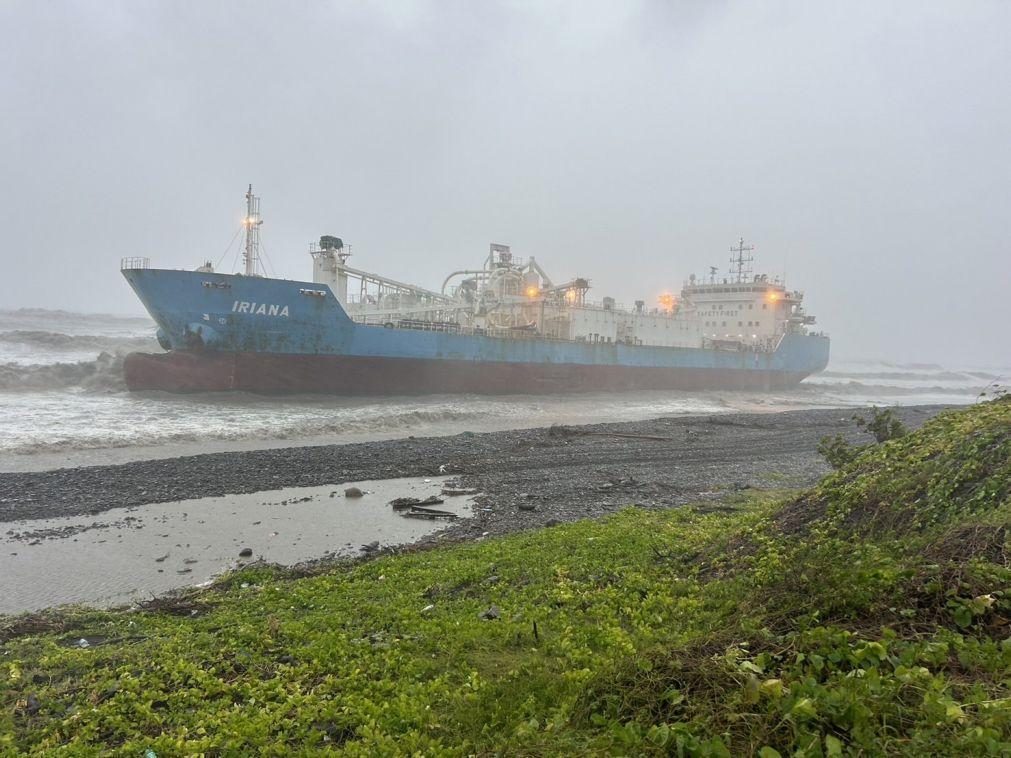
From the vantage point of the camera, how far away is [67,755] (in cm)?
296

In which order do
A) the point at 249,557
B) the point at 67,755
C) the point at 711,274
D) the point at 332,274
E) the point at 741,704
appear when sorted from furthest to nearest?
the point at 711,274, the point at 332,274, the point at 249,557, the point at 67,755, the point at 741,704

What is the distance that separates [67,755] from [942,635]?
4623mm

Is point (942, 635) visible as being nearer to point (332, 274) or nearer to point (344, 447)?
point (344, 447)

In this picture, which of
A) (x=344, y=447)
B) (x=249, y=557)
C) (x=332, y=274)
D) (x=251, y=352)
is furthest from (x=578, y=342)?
(x=249, y=557)

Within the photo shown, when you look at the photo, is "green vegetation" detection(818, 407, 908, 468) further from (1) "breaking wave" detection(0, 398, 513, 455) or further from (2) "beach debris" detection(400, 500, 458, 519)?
(1) "breaking wave" detection(0, 398, 513, 455)

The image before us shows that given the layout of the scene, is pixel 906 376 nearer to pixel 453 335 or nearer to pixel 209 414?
pixel 453 335

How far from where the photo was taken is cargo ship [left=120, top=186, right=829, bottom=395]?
2327 cm

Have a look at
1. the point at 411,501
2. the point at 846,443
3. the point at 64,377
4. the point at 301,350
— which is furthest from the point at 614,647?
the point at 64,377

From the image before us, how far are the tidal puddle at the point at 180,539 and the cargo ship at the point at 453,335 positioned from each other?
598 inches

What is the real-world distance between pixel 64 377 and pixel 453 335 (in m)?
18.5

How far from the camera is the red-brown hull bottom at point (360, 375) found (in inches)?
915

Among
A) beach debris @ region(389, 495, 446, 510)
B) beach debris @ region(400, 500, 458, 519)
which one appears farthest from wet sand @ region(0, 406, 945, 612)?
beach debris @ region(400, 500, 458, 519)

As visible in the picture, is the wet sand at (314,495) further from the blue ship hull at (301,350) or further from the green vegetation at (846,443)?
the blue ship hull at (301,350)

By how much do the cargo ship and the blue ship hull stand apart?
55 millimetres
